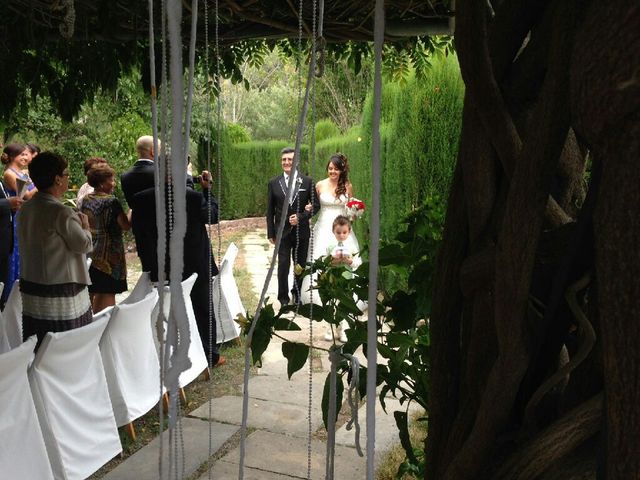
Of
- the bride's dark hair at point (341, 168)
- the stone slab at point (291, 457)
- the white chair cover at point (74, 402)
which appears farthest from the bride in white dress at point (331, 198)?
the white chair cover at point (74, 402)

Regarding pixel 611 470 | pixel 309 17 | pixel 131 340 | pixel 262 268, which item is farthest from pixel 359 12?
pixel 262 268

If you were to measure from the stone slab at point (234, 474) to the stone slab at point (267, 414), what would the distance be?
56cm

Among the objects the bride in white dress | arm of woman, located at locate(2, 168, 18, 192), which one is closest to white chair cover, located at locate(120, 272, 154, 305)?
arm of woman, located at locate(2, 168, 18, 192)

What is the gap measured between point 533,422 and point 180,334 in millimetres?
464

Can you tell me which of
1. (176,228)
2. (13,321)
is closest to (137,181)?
(13,321)

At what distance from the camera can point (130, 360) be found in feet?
12.8

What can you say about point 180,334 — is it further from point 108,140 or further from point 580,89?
point 108,140

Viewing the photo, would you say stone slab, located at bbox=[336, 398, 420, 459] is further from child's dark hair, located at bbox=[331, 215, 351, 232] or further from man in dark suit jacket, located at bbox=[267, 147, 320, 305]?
man in dark suit jacket, located at bbox=[267, 147, 320, 305]

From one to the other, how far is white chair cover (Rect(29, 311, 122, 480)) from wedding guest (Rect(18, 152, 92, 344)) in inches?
25.9

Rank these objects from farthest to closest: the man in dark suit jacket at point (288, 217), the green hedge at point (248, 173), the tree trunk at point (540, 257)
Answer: the green hedge at point (248, 173), the man in dark suit jacket at point (288, 217), the tree trunk at point (540, 257)

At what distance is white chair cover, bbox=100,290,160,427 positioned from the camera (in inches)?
Answer: 147

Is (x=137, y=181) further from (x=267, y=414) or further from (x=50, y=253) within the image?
(x=267, y=414)

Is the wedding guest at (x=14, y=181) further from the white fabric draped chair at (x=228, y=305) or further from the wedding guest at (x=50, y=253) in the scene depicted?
the wedding guest at (x=50, y=253)

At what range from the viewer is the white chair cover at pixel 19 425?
2686 mm
